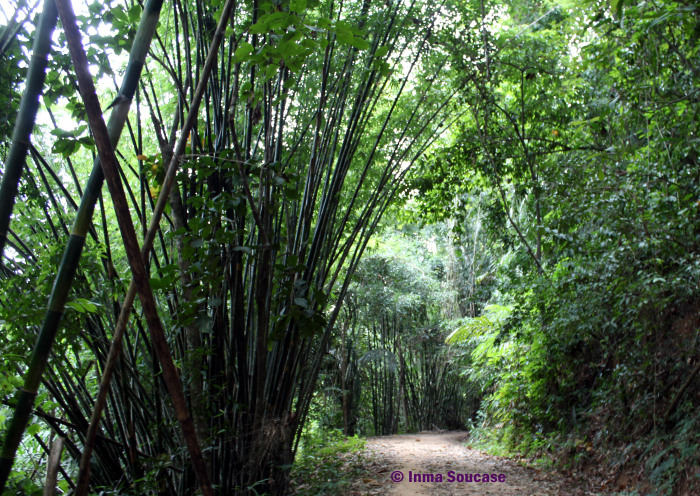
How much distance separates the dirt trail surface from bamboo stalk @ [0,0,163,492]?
282cm

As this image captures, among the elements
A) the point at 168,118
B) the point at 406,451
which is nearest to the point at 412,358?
the point at 406,451

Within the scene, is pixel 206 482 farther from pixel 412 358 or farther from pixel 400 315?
pixel 412 358

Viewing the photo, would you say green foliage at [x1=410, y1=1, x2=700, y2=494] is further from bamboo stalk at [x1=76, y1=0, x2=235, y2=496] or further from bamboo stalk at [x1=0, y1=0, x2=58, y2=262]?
bamboo stalk at [x1=0, y1=0, x2=58, y2=262]

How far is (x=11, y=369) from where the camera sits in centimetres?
135

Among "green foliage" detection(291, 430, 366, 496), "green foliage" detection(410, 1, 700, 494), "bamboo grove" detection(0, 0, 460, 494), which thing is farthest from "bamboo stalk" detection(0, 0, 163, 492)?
"green foliage" detection(291, 430, 366, 496)

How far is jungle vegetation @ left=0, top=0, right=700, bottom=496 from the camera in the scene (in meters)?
1.05

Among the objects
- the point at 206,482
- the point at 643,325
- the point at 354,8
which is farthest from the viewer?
the point at 643,325

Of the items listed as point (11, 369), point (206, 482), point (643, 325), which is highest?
point (643, 325)

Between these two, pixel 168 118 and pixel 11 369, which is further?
pixel 168 118

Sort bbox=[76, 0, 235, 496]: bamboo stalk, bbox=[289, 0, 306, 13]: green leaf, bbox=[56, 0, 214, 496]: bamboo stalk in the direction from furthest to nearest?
bbox=[289, 0, 306, 13]: green leaf, bbox=[76, 0, 235, 496]: bamboo stalk, bbox=[56, 0, 214, 496]: bamboo stalk

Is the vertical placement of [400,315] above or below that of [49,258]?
above

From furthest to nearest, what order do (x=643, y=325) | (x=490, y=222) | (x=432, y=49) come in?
(x=490, y=222) < (x=432, y=49) < (x=643, y=325)

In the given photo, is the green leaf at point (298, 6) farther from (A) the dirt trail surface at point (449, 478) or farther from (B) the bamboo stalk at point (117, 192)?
(A) the dirt trail surface at point (449, 478)

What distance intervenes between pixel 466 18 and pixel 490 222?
74.9 inches
